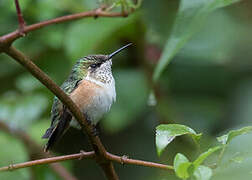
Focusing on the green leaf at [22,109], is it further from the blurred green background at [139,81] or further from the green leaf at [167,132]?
the green leaf at [167,132]

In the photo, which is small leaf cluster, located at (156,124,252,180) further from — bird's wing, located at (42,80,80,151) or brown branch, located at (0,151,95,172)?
bird's wing, located at (42,80,80,151)

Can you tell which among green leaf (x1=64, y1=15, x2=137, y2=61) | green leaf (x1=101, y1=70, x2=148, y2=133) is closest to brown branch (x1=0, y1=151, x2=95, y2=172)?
green leaf (x1=64, y1=15, x2=137, y2=61)

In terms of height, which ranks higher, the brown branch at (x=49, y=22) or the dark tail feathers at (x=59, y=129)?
the brown branch at (x=49, y=22)

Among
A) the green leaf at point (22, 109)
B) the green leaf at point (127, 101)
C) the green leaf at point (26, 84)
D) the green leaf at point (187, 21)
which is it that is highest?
the green leaf at point (187, 21)

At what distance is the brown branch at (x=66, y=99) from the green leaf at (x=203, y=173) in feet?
1.50

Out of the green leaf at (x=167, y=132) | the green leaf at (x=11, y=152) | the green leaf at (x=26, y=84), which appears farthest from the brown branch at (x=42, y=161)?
the green leaf at (x=26, y=84)

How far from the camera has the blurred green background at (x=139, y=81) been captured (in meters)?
3.17

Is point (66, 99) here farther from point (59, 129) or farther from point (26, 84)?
point (26, 84)

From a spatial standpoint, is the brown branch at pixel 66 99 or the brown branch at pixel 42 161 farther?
the brown branch at pixel 42 161

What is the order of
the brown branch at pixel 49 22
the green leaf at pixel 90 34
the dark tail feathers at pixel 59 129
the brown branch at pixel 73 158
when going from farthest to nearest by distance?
1. the green leaf at pixel 90 34
2. the dark tail feathers at pixel 59 129
3. the brown branch at pixel 73 158
4. the brown branch at pixel 49 22

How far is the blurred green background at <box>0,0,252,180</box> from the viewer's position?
317 cm

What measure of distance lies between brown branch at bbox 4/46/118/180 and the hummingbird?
61 cm

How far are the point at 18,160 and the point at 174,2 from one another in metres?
1.36

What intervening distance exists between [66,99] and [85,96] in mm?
1113
